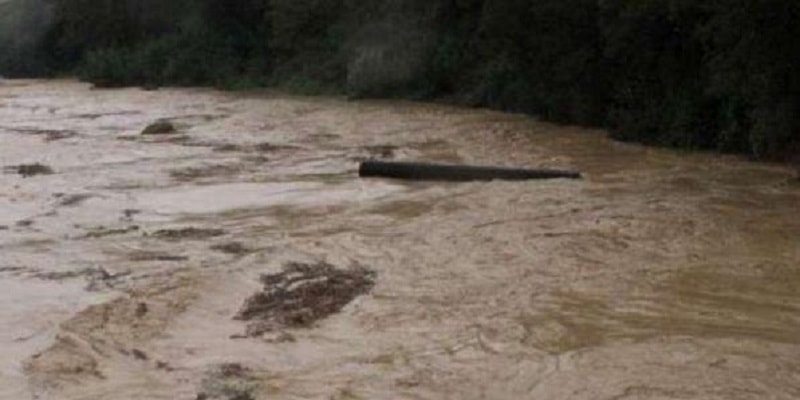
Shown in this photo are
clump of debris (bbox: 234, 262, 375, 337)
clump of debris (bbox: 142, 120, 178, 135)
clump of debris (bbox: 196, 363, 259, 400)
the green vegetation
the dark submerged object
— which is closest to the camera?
clump of debris (bbox: 196, 363, 259, 400)

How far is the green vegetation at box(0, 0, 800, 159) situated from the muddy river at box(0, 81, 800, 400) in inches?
70.5

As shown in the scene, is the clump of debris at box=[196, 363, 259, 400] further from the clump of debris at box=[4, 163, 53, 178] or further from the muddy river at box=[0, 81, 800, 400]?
the clump of debris at box=[4, 163, 53, 178]

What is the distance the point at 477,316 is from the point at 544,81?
74.1 feet

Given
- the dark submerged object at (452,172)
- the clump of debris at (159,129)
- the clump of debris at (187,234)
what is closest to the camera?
the clump of debris at (187,234)

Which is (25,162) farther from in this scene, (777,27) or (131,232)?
(777,27)

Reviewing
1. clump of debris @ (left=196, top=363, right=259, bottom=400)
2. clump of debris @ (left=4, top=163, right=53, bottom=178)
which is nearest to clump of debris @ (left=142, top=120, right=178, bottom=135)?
clump of debris @ (left=4, top=163, right=53, bottom=178)

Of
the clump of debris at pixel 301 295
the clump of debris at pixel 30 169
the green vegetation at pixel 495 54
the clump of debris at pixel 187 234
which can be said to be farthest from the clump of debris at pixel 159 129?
the clump of debris at pixel 301 295

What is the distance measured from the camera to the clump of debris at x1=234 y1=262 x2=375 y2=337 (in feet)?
34.5

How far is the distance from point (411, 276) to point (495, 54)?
82.4 feet

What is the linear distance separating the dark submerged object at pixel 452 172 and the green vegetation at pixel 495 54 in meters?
5.08

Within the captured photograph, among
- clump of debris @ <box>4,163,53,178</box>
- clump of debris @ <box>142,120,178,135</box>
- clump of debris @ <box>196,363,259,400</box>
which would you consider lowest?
clump of debris @ <box>4,163,53,178</box>

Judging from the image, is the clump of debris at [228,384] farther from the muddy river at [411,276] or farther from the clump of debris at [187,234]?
the clump of debris at [187,234]

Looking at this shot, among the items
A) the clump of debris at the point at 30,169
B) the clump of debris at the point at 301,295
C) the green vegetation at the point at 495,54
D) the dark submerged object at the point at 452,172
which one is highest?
the green vegetation at the point at 495,54

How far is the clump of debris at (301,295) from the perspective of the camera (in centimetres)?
1052
